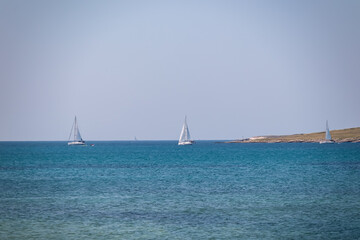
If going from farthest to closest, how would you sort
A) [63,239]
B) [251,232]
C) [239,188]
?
A: 1. [239,188]
2. [251,232]
3. [63,239]

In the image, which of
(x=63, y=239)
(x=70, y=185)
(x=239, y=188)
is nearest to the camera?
(x=63, y=239)

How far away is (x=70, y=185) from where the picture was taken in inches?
2608

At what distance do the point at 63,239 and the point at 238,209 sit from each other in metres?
17.5

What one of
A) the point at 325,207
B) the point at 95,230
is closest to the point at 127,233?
the point at 95,230

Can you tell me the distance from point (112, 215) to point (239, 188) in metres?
23.8

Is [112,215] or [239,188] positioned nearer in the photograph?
[112,215]

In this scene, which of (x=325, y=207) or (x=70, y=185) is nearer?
(x=325, y=207)

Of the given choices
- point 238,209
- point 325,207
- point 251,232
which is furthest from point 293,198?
point 251,232

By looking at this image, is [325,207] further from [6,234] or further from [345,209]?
[6,234]

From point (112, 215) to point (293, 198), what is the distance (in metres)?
21.1

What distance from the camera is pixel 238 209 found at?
43781 mm

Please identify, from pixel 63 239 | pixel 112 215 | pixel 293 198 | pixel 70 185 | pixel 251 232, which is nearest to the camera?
pixel 63 239

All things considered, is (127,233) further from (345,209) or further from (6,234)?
(345,209)

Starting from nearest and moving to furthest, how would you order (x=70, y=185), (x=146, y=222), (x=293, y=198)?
(x=146, y=222) → (x=293, y=198) → (x=70, y=185)
